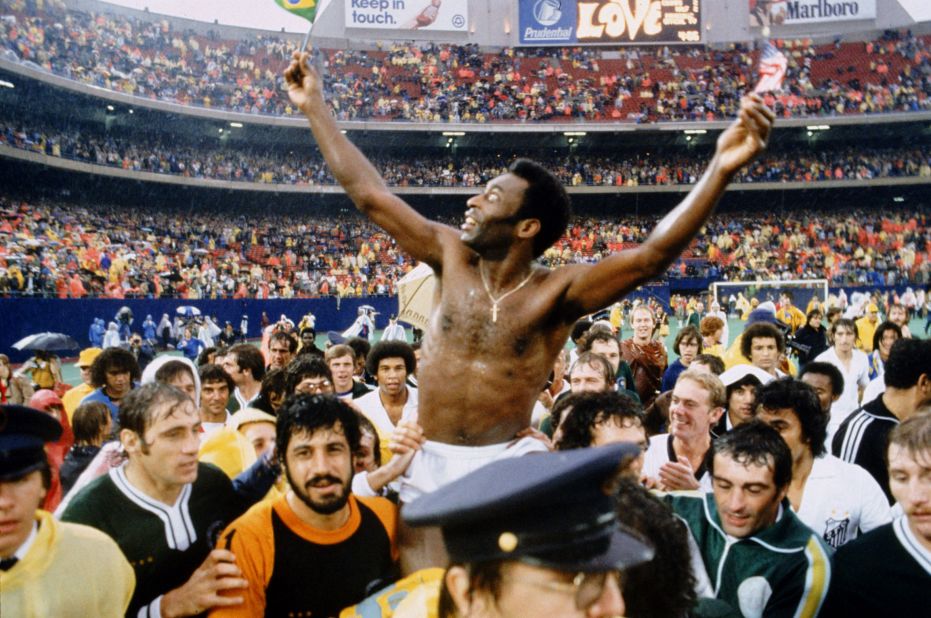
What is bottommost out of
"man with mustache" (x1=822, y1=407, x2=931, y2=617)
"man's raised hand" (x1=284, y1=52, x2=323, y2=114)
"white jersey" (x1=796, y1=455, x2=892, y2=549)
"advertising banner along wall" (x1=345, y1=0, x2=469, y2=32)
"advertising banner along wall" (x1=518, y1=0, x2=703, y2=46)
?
"white jersey" (x1=796, y1=455, x2=892, y2=549)

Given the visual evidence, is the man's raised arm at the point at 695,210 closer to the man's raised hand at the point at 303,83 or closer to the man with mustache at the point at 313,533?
the man with mustache at the point at 313,533

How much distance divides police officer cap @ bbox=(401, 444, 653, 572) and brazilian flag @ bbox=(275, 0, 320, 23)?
2.63 m

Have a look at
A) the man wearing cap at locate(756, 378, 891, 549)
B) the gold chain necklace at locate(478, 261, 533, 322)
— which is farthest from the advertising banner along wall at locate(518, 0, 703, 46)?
the gold chain necklace at locate(478, 261, 533, 322)

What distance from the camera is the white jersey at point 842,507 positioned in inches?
129

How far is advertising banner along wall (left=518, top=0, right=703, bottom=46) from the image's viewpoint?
128 ft

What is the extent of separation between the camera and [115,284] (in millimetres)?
23922

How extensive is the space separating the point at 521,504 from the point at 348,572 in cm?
146

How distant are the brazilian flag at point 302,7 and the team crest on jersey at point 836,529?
3066 millimetres

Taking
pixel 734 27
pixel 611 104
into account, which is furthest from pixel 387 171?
pixel 734 27

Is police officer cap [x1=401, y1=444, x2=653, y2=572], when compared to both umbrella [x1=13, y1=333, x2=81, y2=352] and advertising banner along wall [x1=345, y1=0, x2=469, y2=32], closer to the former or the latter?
umbrella [x1=13, y1=333, x2=81, y2=352]

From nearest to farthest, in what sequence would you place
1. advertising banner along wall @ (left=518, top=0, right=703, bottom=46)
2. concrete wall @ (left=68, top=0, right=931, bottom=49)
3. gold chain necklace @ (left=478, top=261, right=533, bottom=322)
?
gold chain necklace @ (left=478, top=261, right=533, bottom=322) < advertising banner along wall @ (left=518, top=0, right=703, bottom=46) < concrete wall @ (left=68, top=0, right=931, bottom=49)

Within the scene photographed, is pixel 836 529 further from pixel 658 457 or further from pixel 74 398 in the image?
pixel 74 398

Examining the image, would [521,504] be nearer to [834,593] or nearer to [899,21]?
[834,593]

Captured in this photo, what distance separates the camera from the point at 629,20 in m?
39.0
